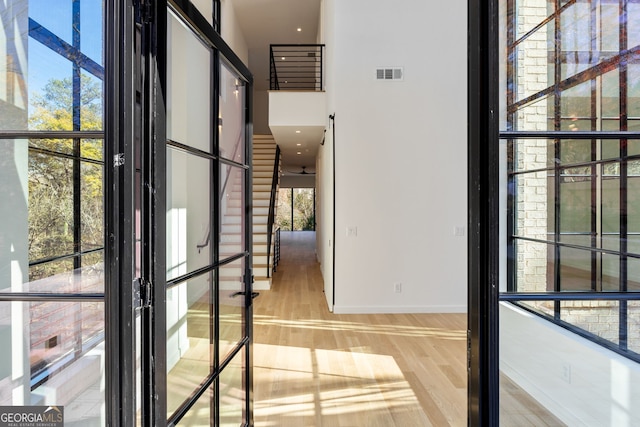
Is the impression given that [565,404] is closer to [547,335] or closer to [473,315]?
[547,335]

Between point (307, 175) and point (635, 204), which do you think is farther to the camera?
point (307, 175)

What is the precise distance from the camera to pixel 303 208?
59.8ft

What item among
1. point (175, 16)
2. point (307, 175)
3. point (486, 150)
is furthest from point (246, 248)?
point (307, 175)

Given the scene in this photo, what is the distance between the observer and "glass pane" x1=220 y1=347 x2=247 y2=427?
1.72 meters

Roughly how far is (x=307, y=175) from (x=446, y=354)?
14.0 metres

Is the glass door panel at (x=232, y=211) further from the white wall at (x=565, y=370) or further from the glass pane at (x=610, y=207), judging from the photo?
the glass pane at (x=610, y=207)

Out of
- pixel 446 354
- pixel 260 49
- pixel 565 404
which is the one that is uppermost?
pixel 260 49

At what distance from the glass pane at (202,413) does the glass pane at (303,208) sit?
16410 mm

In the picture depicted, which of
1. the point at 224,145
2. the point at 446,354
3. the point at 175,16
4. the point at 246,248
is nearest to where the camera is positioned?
the point at 175,16

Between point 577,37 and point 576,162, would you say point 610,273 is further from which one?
point 577,37

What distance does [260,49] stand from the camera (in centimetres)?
929

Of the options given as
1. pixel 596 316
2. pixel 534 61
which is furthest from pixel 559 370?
pixel 534 61

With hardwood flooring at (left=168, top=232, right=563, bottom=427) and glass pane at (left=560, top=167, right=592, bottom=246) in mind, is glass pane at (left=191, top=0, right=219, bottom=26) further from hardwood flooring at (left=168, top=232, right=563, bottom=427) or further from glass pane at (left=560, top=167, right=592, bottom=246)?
glass pane at (left=560, top=167, right=592, bottom=246)

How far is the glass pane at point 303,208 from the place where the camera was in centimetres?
1809
